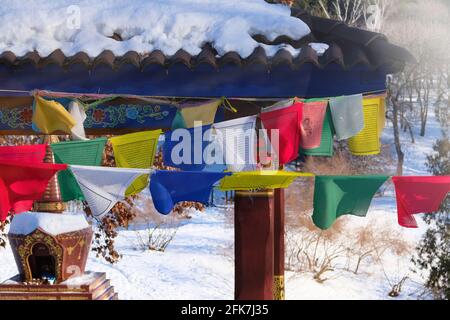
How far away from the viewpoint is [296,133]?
465 cm

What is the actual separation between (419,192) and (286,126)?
1.06m

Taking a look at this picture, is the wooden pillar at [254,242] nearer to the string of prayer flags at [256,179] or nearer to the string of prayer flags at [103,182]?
the string of prayer flags at [256,179]

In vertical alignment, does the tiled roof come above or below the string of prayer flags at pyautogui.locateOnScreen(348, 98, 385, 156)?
above

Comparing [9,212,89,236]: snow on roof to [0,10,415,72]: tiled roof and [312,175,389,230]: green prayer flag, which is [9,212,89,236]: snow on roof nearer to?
[0,10,415,72]: tiled roof

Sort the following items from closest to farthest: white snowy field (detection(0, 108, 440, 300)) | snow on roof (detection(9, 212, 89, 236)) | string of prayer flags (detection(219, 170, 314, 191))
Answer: string of prayer flags (detection(219, 170, 314, 191)) < snow on roof (detection(9, 212, 89, 236)) < white snowy field (detection(0, 108, 440, 300))

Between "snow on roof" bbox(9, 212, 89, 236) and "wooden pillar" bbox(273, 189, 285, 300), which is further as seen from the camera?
"snow on roof" bbox(9, 212, 89, 236)

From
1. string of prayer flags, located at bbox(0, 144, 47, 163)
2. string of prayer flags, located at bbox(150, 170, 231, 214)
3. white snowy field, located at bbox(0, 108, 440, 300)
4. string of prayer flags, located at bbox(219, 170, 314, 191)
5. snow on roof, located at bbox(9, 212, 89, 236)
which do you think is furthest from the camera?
white snowy field, located at bbox(0, 108, 440, 300)

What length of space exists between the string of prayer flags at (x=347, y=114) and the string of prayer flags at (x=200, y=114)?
911mm

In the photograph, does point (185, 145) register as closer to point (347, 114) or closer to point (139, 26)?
point (139, 26)

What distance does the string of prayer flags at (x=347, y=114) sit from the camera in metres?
4.63

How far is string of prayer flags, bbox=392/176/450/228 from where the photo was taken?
4.36 metres

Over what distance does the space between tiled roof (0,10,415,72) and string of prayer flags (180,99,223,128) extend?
35 cm

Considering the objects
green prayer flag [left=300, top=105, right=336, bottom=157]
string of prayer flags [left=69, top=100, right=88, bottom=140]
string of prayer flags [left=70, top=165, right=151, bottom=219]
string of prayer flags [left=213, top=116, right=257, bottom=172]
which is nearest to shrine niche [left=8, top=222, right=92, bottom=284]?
string of prayer flags [left=69, top=100, right=88, bottom=140]

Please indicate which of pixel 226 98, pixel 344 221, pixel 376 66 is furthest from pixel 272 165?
pixel 344 221
